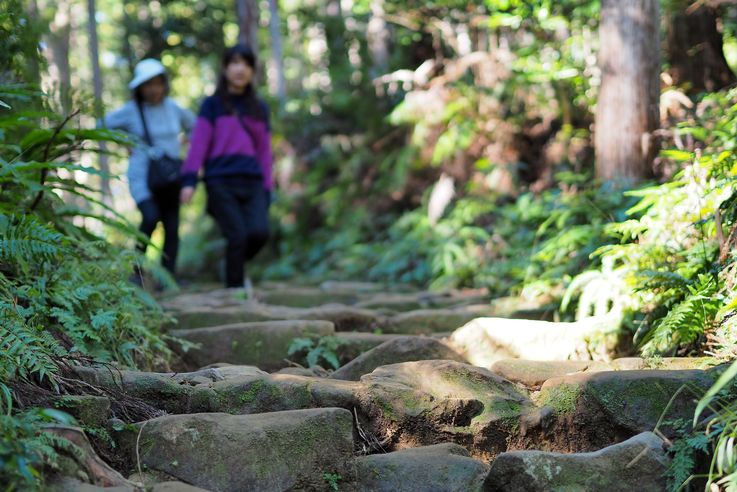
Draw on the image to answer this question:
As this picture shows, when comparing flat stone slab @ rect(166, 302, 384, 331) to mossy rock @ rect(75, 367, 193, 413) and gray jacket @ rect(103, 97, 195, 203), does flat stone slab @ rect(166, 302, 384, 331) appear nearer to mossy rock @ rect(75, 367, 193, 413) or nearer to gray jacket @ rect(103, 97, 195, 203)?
mossy rock @ rect(75, 367, 193, 413)

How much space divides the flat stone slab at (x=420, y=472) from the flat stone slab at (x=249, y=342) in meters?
1.37

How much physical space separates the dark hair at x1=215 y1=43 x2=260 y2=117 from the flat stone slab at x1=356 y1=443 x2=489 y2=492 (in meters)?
4.51

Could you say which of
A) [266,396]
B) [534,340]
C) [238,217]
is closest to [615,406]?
[534,340]

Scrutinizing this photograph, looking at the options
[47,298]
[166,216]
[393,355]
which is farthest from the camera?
[166,216]

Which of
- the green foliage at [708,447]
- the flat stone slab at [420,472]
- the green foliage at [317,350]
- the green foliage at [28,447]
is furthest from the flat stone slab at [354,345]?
the green foliage at [28,447]

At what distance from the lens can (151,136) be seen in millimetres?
6355

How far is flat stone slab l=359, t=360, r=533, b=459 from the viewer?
8.83 feet

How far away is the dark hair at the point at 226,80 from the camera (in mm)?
6211

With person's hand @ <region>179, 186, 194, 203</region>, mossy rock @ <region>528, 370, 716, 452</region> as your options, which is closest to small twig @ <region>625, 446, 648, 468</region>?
mossy rock @ <region>528, 370, 716, 452</region>

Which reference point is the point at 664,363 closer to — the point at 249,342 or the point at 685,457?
the point at 685,457

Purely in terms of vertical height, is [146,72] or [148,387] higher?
[146,72]

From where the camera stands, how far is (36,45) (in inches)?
173

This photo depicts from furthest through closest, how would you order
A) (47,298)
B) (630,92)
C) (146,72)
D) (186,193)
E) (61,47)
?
Result: (61,47)
(146,72)
(186,193)
(630,92)
(47,298)

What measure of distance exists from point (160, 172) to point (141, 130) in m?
0.43
